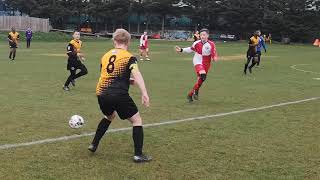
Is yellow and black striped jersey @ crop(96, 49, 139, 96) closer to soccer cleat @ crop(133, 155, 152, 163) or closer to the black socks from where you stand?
the black socks

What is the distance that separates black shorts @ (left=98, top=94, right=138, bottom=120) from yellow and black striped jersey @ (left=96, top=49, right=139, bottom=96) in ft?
0.23

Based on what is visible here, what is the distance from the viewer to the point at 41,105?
488 inches

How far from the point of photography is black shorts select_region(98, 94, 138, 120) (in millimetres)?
7066

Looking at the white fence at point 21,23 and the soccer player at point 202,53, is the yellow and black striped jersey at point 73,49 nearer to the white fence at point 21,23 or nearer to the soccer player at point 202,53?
the soccer player at point 202,53

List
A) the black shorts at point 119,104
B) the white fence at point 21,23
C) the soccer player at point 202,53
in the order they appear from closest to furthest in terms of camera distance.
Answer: the black shorts at point 119,104 < the soccer player at point 202,53 < the white fence at point 21,23

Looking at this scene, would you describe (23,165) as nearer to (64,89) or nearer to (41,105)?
(41,105)

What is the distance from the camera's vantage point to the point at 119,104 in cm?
710

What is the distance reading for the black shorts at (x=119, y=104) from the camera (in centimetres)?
707

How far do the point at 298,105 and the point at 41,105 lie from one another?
645 centimetres

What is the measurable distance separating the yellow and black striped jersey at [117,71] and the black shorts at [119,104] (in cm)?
7

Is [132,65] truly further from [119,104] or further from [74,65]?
[74,65]

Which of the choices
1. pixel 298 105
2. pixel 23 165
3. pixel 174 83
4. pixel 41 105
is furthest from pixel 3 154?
pixel 174 83

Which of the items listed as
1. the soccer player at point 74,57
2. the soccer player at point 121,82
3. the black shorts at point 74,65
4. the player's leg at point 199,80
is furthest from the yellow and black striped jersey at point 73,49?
the soccer player at point 121,82

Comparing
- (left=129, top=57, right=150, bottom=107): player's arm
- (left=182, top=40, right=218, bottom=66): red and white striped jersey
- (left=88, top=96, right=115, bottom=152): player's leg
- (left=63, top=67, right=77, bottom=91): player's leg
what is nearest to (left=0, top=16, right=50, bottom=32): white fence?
(left=63, top=67, right=77, bottom=91): player's leg
